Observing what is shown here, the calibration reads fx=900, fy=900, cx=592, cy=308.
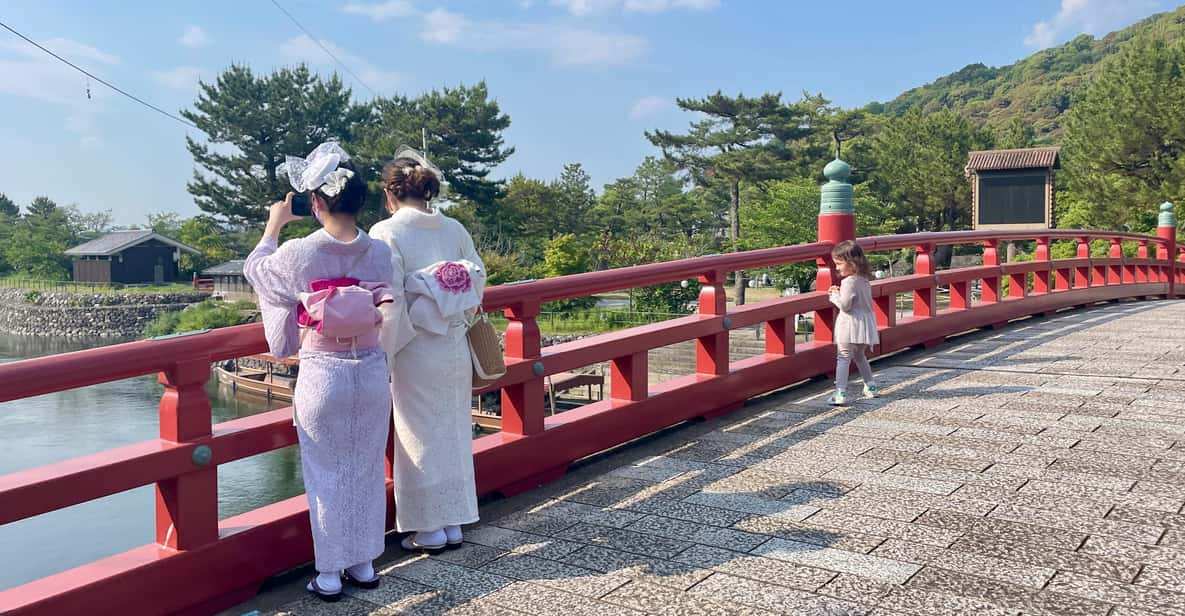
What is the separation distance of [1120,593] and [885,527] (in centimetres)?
83

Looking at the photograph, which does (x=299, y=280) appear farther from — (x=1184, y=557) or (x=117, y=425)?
(x=117, y=425)

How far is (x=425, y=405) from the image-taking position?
10.6ft

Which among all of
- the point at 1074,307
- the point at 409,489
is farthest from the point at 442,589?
the point at 1074,307

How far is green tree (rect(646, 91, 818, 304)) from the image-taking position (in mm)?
42156

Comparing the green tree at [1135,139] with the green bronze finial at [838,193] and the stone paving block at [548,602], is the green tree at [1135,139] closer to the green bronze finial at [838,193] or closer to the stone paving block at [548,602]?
the green bronze finial at [838,193]

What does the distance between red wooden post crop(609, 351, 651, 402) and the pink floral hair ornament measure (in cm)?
163

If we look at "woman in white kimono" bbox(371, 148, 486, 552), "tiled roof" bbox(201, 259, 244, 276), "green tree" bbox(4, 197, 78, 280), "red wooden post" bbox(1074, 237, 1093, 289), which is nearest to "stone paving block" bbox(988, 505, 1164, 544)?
"woman in white kimono" bbox(371, 148, 486, 552)

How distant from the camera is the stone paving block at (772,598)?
2.68 m

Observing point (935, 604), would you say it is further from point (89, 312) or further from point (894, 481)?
point (89, 312)

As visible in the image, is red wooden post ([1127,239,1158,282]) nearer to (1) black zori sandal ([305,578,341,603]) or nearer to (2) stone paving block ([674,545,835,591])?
(2) stone paving block ([674,545,835,591])

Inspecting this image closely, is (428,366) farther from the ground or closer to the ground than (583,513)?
farther from the ground

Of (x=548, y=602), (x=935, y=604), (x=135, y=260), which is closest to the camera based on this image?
(x=935, y=604)

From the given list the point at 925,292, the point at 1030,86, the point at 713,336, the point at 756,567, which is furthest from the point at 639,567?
the point at 1030,86

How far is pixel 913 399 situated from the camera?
5773 mm
